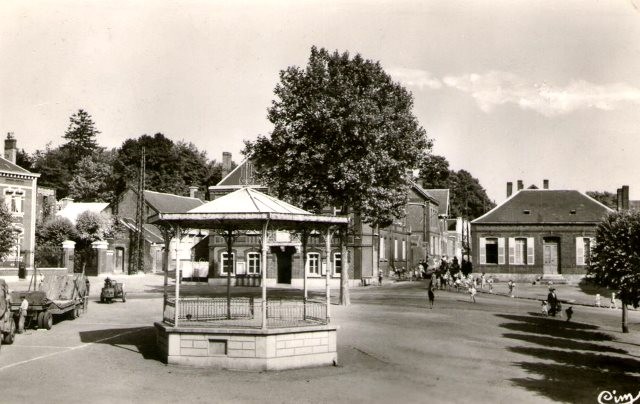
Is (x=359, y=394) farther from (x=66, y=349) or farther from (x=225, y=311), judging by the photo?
(x=66, y=349)

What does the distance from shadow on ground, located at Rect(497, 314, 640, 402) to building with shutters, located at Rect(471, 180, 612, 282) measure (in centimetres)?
2997

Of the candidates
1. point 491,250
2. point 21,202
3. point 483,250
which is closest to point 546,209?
point 491,250

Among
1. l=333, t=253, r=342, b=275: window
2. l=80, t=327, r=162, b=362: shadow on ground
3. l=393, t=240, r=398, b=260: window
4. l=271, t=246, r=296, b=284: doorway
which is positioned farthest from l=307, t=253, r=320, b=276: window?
l=80, t=327, r=162, b=362: shadow on ground

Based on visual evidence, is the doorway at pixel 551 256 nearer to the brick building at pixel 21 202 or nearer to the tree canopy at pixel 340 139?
the tree canopy at pixel 340 139

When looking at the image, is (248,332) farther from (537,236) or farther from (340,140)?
(537,236)

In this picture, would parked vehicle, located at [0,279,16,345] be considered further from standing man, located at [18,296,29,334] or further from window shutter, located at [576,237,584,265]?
window shutter, located at [576,237,584,265]

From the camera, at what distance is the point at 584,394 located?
14344mm

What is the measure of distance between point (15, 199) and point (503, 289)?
4322 cm

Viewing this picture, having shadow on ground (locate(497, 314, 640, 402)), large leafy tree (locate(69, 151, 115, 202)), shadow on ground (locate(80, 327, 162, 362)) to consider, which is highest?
large leafy tree (locate(69, 151, 115, 202))

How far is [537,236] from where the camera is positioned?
5812 cm

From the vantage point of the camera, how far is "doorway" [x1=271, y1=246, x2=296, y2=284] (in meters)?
53.9

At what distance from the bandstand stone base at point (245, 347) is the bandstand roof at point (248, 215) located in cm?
312

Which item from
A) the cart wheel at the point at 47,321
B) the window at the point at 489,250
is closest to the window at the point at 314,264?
the window at the point at 489,250

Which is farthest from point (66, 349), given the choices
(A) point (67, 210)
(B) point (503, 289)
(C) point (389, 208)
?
(A) point (67, 210)
